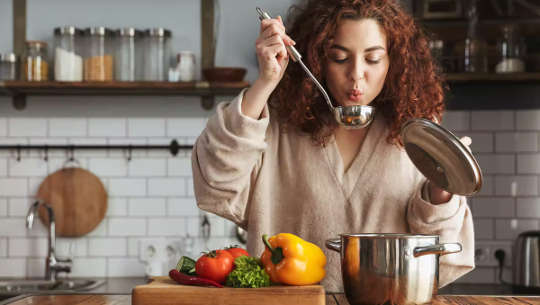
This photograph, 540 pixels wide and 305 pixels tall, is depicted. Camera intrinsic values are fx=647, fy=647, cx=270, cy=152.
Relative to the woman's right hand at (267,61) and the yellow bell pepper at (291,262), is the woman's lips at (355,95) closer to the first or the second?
the woman's right hand at (267,61)

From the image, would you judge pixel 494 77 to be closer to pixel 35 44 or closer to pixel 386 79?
pixel 386 79

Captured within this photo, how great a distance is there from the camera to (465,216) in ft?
5.29

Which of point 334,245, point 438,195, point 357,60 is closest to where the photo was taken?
point 334,245

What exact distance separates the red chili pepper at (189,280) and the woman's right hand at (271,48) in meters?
0.47

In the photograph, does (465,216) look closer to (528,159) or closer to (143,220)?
(528,159)

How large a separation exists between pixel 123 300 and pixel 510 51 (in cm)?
239

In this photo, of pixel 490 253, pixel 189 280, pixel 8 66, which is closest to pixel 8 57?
pixel 8 66

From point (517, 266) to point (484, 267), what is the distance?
0.91ft

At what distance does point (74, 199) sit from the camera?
322 cm

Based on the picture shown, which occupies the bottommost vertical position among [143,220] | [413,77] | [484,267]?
[484,267]

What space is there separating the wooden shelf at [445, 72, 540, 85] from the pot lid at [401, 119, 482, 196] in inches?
69.8

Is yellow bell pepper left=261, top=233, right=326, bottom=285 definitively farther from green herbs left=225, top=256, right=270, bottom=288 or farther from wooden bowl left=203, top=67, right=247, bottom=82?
wooden bowl left=203, top=67, right=247, bottom=82

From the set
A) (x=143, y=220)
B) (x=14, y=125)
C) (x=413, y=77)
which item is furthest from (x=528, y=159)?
(x=14, y=125)

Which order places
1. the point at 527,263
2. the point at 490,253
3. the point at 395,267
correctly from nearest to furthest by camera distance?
the point at 395,267
the point at 527,263
the point at 490,253
